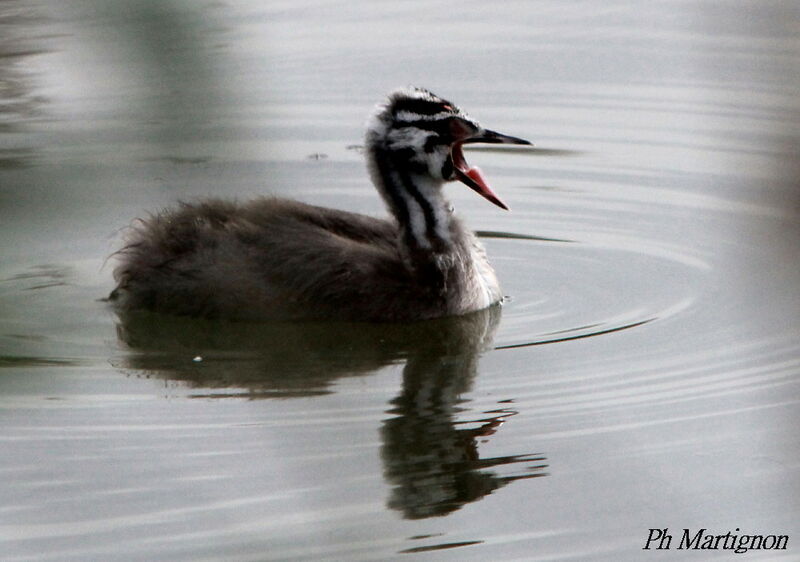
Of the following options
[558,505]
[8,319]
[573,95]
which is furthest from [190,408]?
[573,95]

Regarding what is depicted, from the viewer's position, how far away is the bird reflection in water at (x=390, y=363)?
5.43 metres

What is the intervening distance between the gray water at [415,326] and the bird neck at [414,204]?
1.74 ft

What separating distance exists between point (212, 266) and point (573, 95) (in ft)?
17.4

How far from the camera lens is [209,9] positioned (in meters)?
1.42

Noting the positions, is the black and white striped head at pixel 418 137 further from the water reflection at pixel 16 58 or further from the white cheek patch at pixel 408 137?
the water reflection at pixel 16 58

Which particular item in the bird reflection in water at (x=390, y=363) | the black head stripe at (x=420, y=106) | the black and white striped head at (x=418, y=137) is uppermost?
the black head stripe at (x=420, y=106)

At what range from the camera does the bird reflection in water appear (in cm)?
543

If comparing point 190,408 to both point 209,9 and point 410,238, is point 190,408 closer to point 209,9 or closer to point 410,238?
point 410,238

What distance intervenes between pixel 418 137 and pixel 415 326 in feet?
3.64

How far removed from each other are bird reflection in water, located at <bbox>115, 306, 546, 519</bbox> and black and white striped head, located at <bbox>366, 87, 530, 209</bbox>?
35.2 inches

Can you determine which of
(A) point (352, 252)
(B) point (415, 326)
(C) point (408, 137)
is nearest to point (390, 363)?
(B) point (415, 326)

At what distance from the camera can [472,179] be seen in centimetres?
809

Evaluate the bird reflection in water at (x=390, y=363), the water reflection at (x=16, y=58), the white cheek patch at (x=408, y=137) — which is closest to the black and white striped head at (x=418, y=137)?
the white cheek patch at (x=408, y=137)

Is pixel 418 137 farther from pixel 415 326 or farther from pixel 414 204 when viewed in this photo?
pixel 415 326
